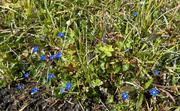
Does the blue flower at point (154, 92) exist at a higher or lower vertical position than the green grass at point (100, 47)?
lower

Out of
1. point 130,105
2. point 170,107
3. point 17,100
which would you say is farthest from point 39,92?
point 170,107

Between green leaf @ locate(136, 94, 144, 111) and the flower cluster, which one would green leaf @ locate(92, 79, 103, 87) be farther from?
green leaf @ locate(136, 94, 144, 111)

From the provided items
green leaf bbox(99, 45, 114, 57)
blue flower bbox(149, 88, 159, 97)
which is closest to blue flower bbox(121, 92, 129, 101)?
blue flower bbox(149, 88, 159, 97)

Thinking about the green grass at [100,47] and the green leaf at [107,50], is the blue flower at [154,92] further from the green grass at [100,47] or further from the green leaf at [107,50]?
the green leaf at [107,50]

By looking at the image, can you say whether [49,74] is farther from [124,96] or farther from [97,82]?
[124,96]

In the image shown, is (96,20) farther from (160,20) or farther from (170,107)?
(170,107)

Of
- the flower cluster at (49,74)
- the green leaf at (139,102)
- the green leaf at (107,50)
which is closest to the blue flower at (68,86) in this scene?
the flower cluster at (49,74)

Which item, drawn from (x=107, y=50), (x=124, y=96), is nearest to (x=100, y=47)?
(x=107, y=50)

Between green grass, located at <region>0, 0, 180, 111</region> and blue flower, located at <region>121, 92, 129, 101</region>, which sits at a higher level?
green grass, located at <region>0, 0, 180, 111</region>
